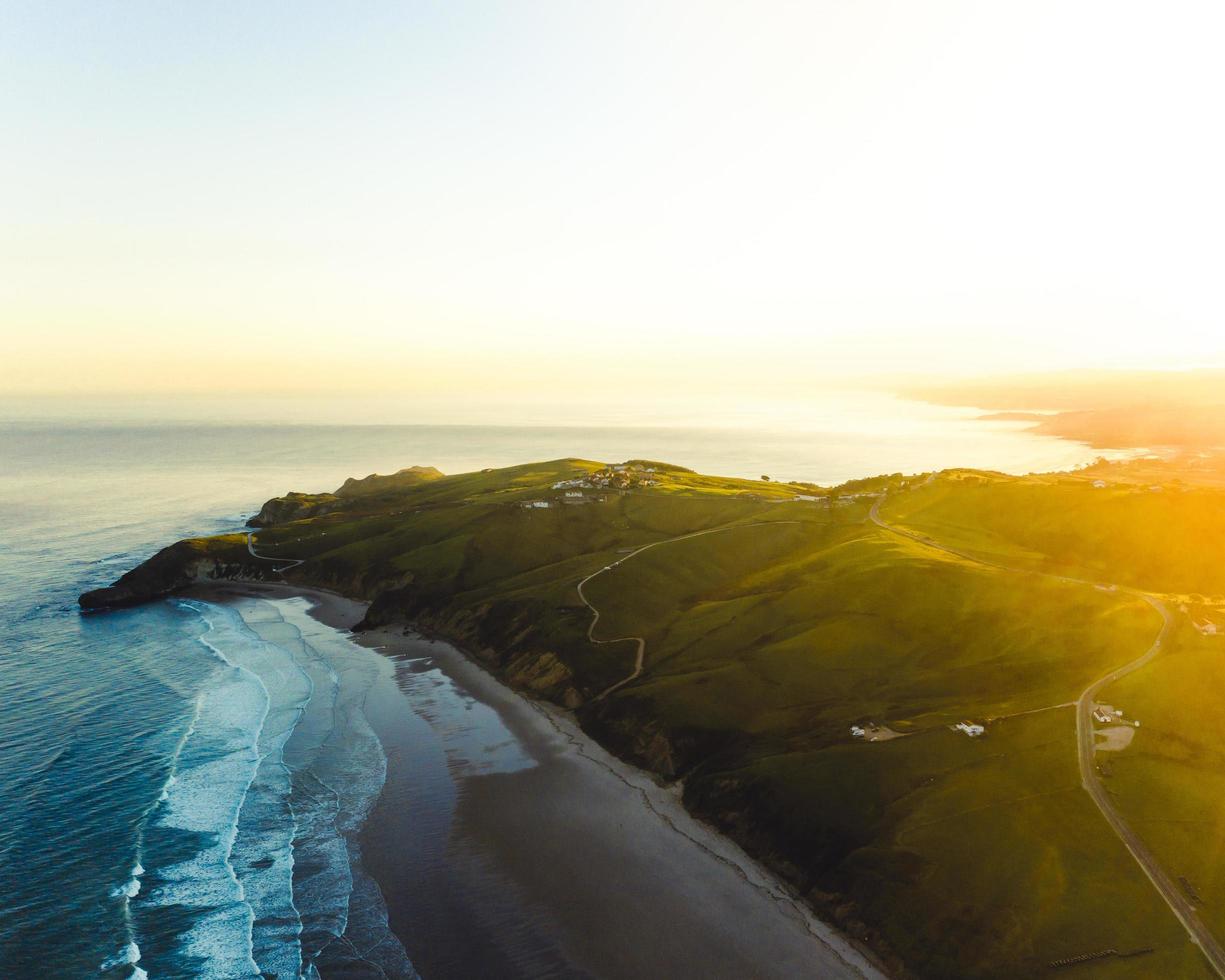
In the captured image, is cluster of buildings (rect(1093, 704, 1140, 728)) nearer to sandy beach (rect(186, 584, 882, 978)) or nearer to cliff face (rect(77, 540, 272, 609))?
sandy beach (rect(186, 584, 882, 978))

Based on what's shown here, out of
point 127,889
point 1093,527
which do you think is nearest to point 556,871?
point 127,889

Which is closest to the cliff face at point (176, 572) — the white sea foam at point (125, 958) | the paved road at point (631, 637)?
the paved road at point (631, 637)

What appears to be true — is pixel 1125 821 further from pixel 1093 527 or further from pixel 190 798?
pixel 1093 527

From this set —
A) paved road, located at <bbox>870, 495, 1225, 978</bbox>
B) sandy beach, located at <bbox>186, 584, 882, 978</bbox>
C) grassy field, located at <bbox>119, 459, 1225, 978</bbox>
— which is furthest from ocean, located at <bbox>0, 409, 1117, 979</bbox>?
paved road, located at <bbox>870, 495, 1225, 978</bbox>

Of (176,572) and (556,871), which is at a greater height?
(176,572)

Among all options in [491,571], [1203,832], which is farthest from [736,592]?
[1203,832]
